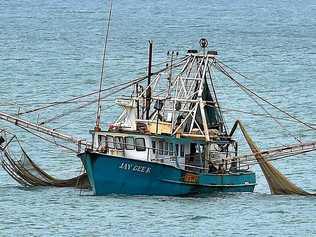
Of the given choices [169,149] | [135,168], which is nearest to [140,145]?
[169,149]

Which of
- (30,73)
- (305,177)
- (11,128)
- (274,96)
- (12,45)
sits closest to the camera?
(305,177)

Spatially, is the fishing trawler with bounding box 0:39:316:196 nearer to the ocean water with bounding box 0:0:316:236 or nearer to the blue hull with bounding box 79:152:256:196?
the blue hull with bounding box 79:152:256:196

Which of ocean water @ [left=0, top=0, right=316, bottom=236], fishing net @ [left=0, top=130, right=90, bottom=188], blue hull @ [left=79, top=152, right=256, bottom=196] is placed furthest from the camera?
fishing net @ [left=0, top=130, right=90, bottom=188]

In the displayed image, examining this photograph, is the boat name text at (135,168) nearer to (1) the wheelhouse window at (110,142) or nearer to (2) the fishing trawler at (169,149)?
(2) the fishing trawler at (169,149)

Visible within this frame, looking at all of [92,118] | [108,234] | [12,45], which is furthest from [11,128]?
[12,45]

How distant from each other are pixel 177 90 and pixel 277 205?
6130 millimetres

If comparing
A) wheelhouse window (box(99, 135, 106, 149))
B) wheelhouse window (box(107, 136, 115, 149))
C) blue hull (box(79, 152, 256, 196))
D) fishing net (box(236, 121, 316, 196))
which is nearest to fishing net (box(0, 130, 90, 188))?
wheelhouse window (box(99, 135, 106, 149))

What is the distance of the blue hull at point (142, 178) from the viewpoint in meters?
66.1

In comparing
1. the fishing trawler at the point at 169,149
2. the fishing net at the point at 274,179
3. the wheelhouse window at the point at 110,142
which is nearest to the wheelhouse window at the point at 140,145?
the fishing trawler at the point at 169,149

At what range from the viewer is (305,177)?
7838 centimetres

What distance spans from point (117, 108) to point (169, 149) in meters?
36.4

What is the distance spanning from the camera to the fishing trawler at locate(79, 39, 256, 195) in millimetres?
66375

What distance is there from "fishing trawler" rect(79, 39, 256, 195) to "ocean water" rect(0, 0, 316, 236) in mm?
613

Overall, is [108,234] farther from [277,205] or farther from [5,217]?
[277,205]
